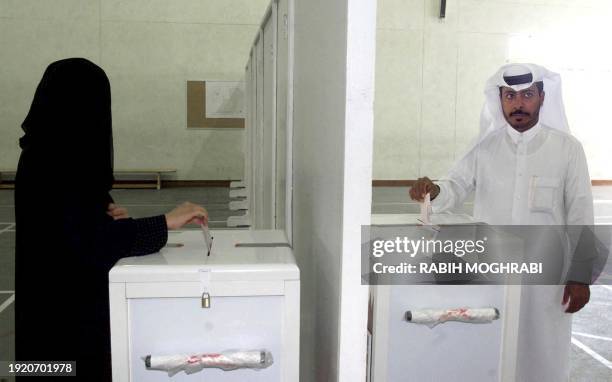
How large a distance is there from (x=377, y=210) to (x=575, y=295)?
652 cm

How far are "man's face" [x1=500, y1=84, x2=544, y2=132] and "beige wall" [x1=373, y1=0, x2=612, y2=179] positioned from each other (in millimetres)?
8721

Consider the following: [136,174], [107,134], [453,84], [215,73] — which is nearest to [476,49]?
[453,84]

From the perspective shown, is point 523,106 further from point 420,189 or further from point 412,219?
point 412,219

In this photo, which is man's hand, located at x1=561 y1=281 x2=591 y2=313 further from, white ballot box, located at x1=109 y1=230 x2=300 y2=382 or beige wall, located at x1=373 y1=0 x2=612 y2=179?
beige wall, located at x1=373 y1=0 x2=612 y2=179

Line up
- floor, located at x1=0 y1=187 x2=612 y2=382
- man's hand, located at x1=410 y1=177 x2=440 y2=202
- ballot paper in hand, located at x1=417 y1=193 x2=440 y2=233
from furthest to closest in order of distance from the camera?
floor, located at x1=0 y1=187 x2=612 y2=382 → man's hand, located at x1=410 y1=177 x2=440 y2=202 → ballot paper in hand, located at x1=417 y1=193 x2=440 y2=233

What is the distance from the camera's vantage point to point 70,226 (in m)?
1.48

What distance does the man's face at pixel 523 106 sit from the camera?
259cm

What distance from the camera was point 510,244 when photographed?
179cm

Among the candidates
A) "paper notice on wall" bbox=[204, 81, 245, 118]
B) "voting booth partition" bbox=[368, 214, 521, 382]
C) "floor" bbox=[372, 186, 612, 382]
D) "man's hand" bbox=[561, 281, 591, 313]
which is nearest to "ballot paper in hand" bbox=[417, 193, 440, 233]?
"voting booth partition" bbox=[368, 214, 521, 382]

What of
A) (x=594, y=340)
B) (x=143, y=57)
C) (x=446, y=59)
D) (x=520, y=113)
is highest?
(x=446, y=59)

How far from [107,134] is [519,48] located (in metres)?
11.1

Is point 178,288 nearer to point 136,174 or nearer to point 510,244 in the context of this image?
point 510,244

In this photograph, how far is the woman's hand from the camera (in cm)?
165

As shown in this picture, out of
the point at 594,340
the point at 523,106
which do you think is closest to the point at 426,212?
the point at 523,106
